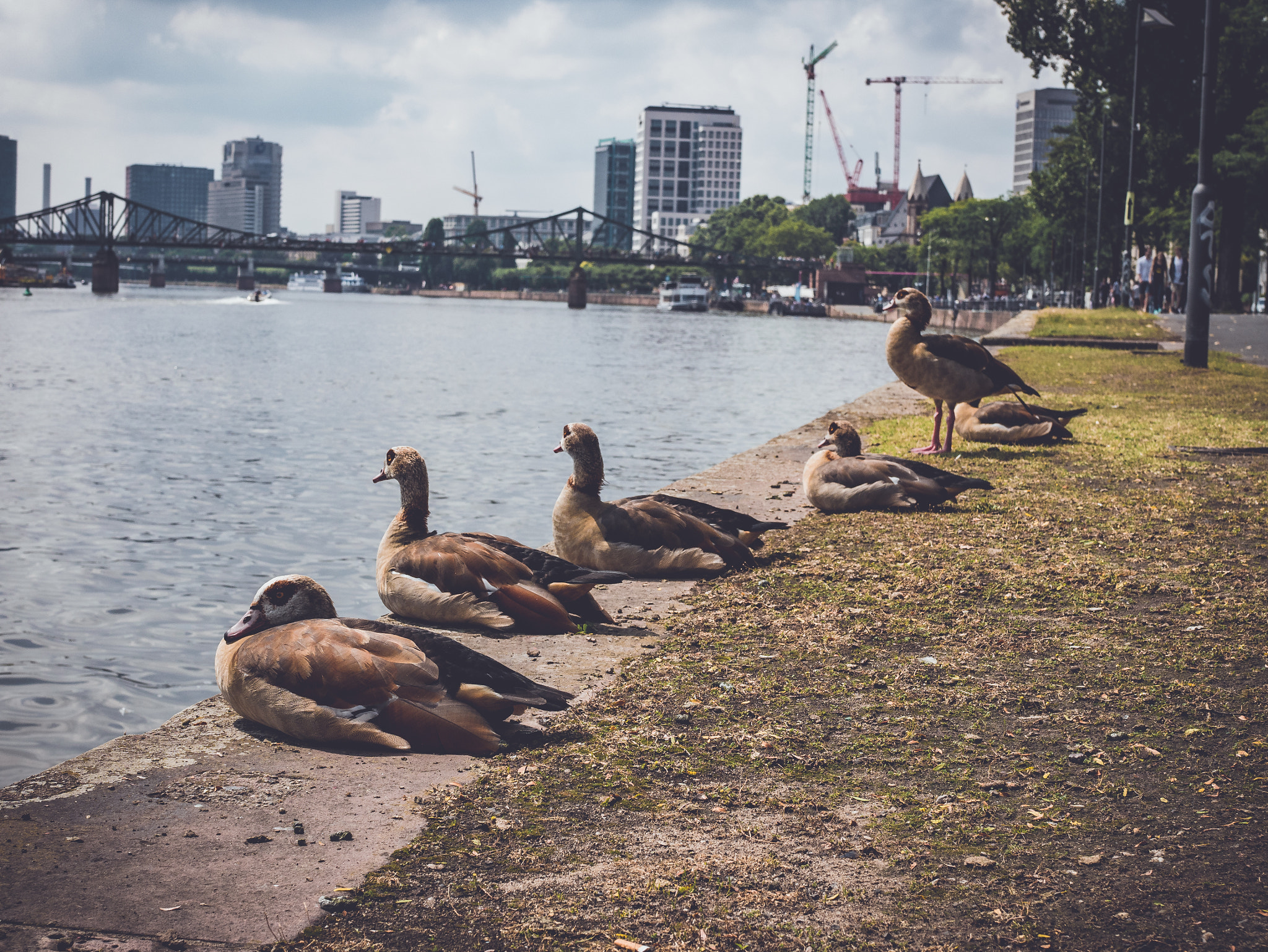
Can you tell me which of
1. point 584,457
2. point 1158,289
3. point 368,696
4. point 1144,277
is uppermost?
point 1144,277

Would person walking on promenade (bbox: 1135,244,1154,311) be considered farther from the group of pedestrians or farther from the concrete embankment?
the concrete embankment

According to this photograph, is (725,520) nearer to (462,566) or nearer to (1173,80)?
(462,566)

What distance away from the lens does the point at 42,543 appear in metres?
14.0

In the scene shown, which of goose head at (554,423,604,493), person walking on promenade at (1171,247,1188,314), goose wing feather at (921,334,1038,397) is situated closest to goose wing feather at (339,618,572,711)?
goose head at (554,423,604,493)

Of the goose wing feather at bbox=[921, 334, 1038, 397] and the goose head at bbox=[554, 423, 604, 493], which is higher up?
the goose wing feather at bbox=[921, 334, 1038, 397]

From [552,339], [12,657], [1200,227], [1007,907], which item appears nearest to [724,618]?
[1007,907]

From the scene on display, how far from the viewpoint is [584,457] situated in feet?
26.7

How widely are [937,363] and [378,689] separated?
924 cm

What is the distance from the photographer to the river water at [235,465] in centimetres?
963

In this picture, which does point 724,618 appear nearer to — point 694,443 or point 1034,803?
point 1034,803

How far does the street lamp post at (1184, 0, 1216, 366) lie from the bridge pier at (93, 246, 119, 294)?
160 metres

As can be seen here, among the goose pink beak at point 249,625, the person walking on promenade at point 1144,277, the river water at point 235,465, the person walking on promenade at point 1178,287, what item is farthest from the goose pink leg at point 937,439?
the person walking on promenade at point 1144,277

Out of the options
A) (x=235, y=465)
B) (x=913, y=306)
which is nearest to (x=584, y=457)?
(x=913, y=306)

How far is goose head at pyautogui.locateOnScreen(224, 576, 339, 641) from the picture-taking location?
5.42 meters
